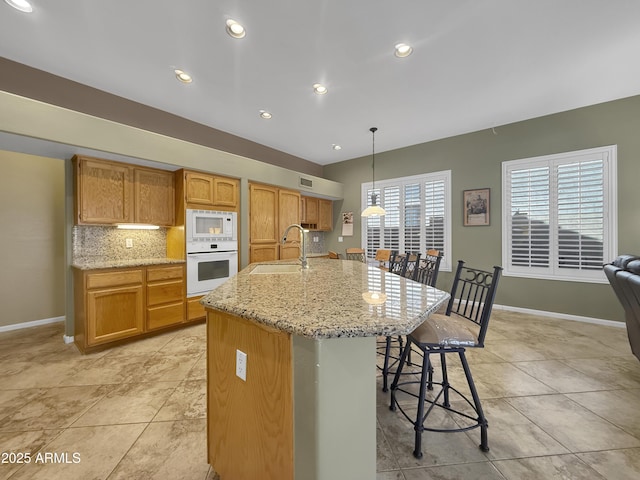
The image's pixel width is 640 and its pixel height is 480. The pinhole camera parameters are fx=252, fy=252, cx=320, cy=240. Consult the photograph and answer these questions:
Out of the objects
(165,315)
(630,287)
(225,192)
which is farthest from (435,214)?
(165,315)

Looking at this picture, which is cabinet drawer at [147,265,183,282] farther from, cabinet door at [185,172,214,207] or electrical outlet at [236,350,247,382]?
electrical outlet at [236,350,247,382]

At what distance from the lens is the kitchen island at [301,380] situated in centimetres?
79

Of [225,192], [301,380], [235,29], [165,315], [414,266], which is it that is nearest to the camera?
[301,380]

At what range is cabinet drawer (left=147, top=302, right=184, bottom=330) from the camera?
3.02m

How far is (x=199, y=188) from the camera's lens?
3414 mm

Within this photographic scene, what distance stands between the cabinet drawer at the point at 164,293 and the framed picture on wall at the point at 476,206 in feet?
14.8

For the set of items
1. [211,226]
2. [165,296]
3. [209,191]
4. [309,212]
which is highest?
[209,191]

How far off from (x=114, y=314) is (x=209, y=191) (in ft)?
5.96

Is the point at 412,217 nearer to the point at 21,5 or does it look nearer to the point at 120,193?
the point at 120,193

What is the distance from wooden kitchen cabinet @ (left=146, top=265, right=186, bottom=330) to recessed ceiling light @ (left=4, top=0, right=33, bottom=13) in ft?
7.69

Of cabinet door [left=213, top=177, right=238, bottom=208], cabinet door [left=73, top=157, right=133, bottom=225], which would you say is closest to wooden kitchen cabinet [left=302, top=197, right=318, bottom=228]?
cabinet door [left=213, top=177, right=238, bottom=208]

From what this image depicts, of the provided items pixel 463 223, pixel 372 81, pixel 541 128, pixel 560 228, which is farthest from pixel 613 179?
pixel 372 81

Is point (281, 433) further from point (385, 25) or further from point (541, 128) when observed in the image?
point (541, 128)

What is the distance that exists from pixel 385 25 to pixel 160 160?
274 centimetres
